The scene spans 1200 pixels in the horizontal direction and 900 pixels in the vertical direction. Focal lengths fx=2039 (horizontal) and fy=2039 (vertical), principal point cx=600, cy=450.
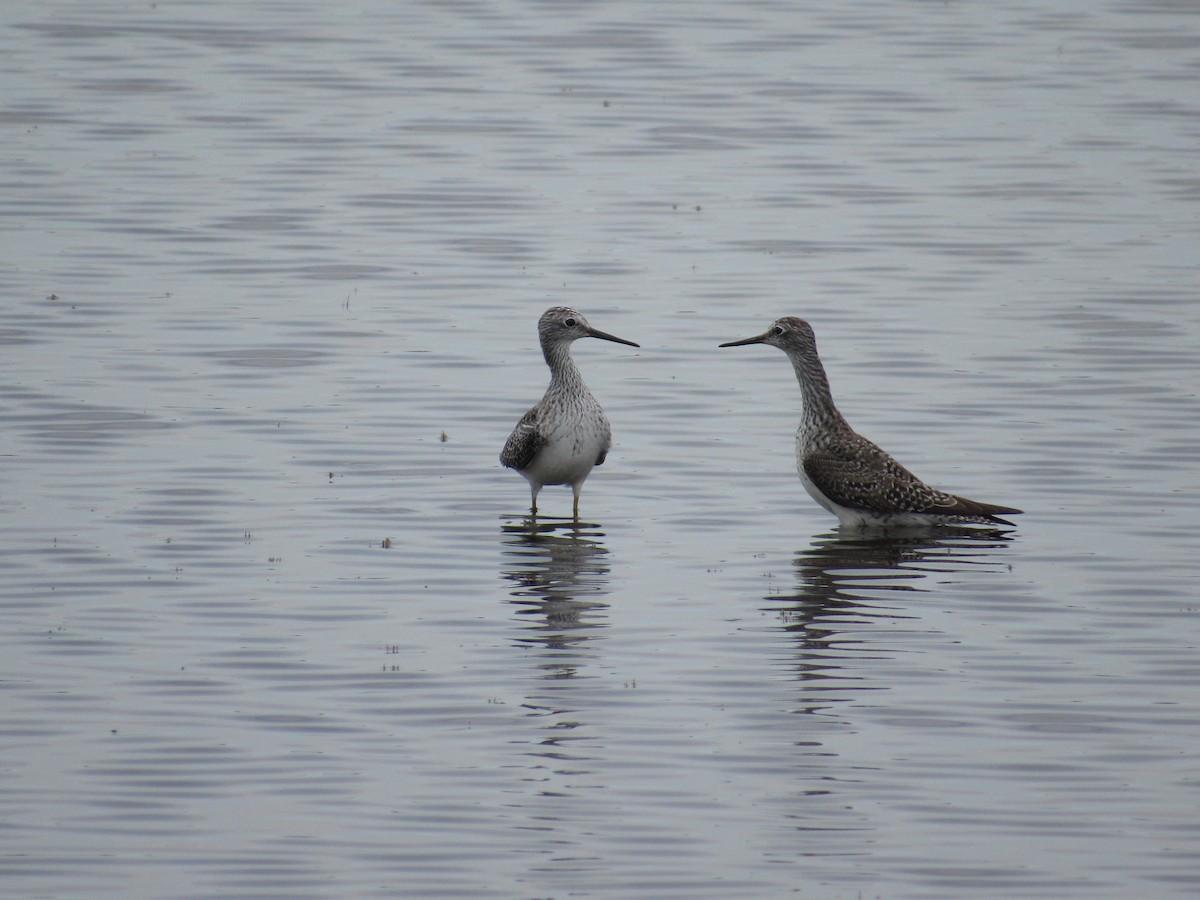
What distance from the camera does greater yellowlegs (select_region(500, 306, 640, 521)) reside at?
1672cm

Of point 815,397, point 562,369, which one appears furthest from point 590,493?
point 815,397

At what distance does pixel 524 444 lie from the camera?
16859mm

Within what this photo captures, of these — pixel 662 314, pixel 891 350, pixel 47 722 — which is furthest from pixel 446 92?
pixel 47 722

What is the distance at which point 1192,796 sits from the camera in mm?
10617

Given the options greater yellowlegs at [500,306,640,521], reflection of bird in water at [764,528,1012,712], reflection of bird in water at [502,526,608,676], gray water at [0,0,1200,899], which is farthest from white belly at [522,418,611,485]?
reflection of bird in water at [764,528,1012,712]

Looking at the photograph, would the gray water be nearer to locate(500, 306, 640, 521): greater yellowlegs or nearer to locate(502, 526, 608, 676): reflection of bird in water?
locate(502, 526, 608, 676): reflection of bird in water

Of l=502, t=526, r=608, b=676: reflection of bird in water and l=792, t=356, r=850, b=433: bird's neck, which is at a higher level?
l=792, t=356, r=850, b=433: bird's neck

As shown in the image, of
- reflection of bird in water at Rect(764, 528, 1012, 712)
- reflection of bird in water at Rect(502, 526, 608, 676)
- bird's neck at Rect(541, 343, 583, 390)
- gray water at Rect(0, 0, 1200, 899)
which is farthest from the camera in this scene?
bird's neck at Rect(541, 343, 583, 390)

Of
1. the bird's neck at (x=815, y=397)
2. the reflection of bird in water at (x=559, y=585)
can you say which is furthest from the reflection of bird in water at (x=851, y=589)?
the reflection of bird in water at (x=559, y=585)

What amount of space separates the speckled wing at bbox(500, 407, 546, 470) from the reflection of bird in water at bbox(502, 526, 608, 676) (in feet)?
A: 2.35

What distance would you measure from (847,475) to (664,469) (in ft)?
8.79

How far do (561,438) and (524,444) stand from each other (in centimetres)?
34

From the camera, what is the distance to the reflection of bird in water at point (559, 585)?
13.2m

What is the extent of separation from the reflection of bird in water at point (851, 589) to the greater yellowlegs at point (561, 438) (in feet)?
6.90
